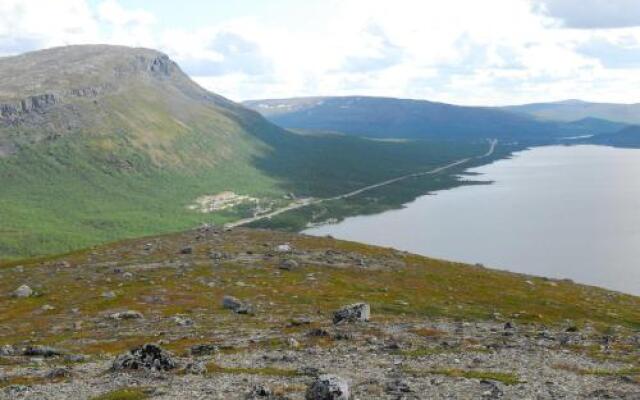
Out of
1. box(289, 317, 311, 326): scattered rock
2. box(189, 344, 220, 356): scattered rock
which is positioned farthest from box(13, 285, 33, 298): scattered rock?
box(189, 344, 220, 356): scattered rock

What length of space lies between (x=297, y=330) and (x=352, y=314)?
5.84 m

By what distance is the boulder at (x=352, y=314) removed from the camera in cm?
5697

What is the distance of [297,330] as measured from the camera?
54.0 meters

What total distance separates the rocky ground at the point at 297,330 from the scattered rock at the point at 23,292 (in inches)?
10.2

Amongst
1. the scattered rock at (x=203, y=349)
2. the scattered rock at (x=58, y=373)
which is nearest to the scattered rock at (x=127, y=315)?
the scattered rock at (x=203, y=349)

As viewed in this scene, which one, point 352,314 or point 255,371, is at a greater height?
point 255,371

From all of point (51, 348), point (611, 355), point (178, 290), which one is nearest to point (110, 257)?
point (178, 290)

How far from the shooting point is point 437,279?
3652 inches

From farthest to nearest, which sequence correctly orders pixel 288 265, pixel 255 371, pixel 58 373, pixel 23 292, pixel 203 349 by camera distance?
pixel 288 265 → pixel 23 292 → pixel 203 349 → pixel 58 373 → pixel 255 371

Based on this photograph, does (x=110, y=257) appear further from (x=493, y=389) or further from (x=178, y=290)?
(x=493, y=389)

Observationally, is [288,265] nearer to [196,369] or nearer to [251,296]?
[251,296]

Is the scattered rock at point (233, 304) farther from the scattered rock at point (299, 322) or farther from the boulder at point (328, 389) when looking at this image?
the boulder at point (328, 389)

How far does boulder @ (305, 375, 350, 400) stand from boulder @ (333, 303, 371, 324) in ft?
75.7

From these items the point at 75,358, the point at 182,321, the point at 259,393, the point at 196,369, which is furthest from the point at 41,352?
the point at 259,393
